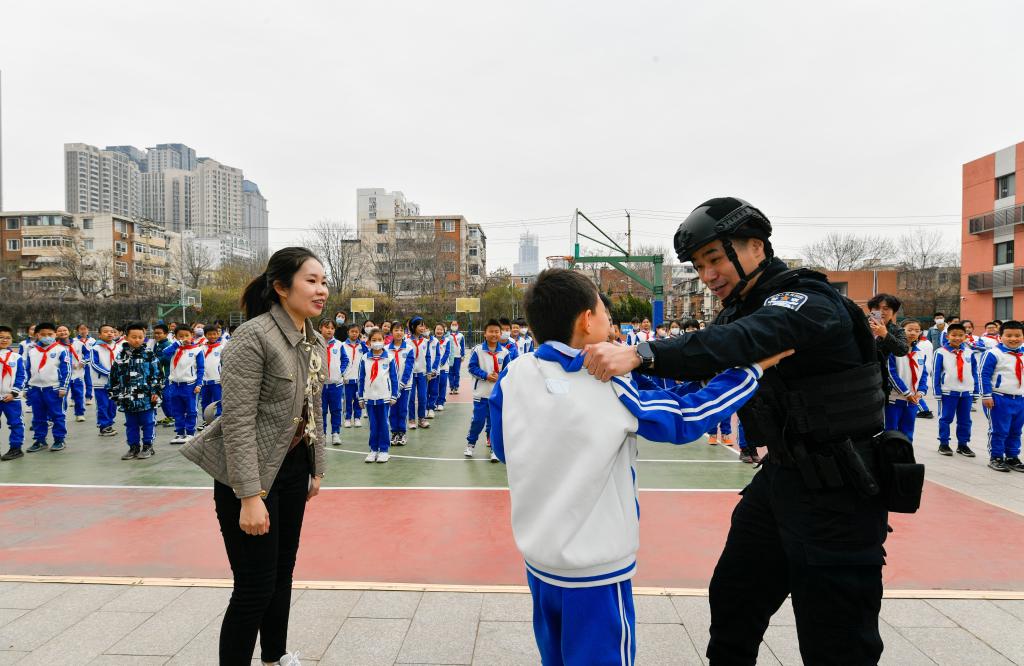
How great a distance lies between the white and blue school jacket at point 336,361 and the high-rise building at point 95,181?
102 meters

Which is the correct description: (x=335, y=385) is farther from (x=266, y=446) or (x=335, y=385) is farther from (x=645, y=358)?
(x=645, y=358)

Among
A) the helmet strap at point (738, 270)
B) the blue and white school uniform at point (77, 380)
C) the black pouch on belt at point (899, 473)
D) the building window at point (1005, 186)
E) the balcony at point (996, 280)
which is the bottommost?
the blue and white school uniform at point (77, 380)

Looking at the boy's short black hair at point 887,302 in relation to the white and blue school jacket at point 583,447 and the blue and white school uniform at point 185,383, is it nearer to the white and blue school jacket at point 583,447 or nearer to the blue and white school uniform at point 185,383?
the white and blue school jacket at point 583,447

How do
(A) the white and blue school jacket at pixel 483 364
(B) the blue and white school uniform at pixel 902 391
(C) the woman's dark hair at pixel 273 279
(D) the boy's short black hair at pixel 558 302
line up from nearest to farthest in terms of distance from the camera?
(D) the boy's short black hair at pixel 558 302 < (C) the woman's dark hair at pixel 273 279 < (B) the blue and white school uniform at pixel 902 391 < (A) the white and blue school jacket at pixel 483 364

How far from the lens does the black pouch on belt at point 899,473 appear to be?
6.13 ft

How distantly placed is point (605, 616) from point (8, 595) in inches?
158

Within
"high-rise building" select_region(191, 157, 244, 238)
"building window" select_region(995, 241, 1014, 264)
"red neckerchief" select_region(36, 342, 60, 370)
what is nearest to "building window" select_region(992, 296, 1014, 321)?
"building window" select_region(995, 241, 1014, 264)

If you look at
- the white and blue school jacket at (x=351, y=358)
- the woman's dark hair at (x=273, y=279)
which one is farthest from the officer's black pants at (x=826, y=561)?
the white and blue school jacket at (x=351, y=358)

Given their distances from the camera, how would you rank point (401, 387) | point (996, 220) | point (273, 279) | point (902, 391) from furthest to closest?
1. point (996, 220)
2. point (401, 387)
3. point (902, 391)
4. point (273, 279)

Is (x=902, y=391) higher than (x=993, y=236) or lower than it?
lower

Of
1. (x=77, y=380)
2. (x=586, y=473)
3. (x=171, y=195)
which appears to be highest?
(x=171, y=195)

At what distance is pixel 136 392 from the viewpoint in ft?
27.6

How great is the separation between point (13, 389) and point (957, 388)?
13945 millimetres

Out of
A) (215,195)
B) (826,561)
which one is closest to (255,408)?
(826,561)
